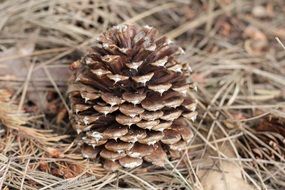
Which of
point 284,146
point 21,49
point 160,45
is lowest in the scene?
point 284,146

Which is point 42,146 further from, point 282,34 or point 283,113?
point 282,34

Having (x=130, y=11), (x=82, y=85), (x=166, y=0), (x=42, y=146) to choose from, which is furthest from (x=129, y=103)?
(x=166, y=0)

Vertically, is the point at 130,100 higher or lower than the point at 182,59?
higher

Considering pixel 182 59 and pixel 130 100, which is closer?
pixel 130 100
